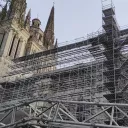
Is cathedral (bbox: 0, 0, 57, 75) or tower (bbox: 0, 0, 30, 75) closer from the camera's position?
tower (bbox: 0, 0, 30, 75)

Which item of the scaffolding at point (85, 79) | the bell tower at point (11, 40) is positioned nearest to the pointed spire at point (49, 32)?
the bell tower at point (11, 40)

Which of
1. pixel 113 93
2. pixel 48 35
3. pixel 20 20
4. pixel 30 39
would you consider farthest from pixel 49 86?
pixel 48 35

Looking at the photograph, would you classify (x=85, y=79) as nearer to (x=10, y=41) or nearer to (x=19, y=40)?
(x=10, y=41)

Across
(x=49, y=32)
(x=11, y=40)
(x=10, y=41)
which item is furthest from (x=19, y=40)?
(x=49, y=32)

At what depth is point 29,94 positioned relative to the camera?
971 inches

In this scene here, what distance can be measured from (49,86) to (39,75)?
202 cm

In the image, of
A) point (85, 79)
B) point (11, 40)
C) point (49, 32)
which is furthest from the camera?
point (49, 32)

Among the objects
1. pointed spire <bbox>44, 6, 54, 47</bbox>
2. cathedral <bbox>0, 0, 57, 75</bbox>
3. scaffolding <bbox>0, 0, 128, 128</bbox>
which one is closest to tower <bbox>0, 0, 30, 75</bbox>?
cathedral <bbox>0, 0, 57, 75</bbox>

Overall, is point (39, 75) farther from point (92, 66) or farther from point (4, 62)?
point (4, 62)

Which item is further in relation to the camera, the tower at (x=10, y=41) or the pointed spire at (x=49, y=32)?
the pointed spire at (x=49, y=32)

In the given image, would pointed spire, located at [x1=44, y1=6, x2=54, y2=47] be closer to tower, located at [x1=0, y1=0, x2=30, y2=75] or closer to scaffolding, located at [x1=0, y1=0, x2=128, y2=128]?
tower, located at [x1=0, y1=0, x2=30, y2=75]

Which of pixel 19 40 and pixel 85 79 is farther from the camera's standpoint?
pixel 19 40

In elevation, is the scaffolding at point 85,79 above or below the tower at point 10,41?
below

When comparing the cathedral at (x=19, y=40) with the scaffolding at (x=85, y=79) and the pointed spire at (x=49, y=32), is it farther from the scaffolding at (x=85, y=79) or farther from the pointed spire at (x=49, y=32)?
the scaffolding at (x=85, y=79)
